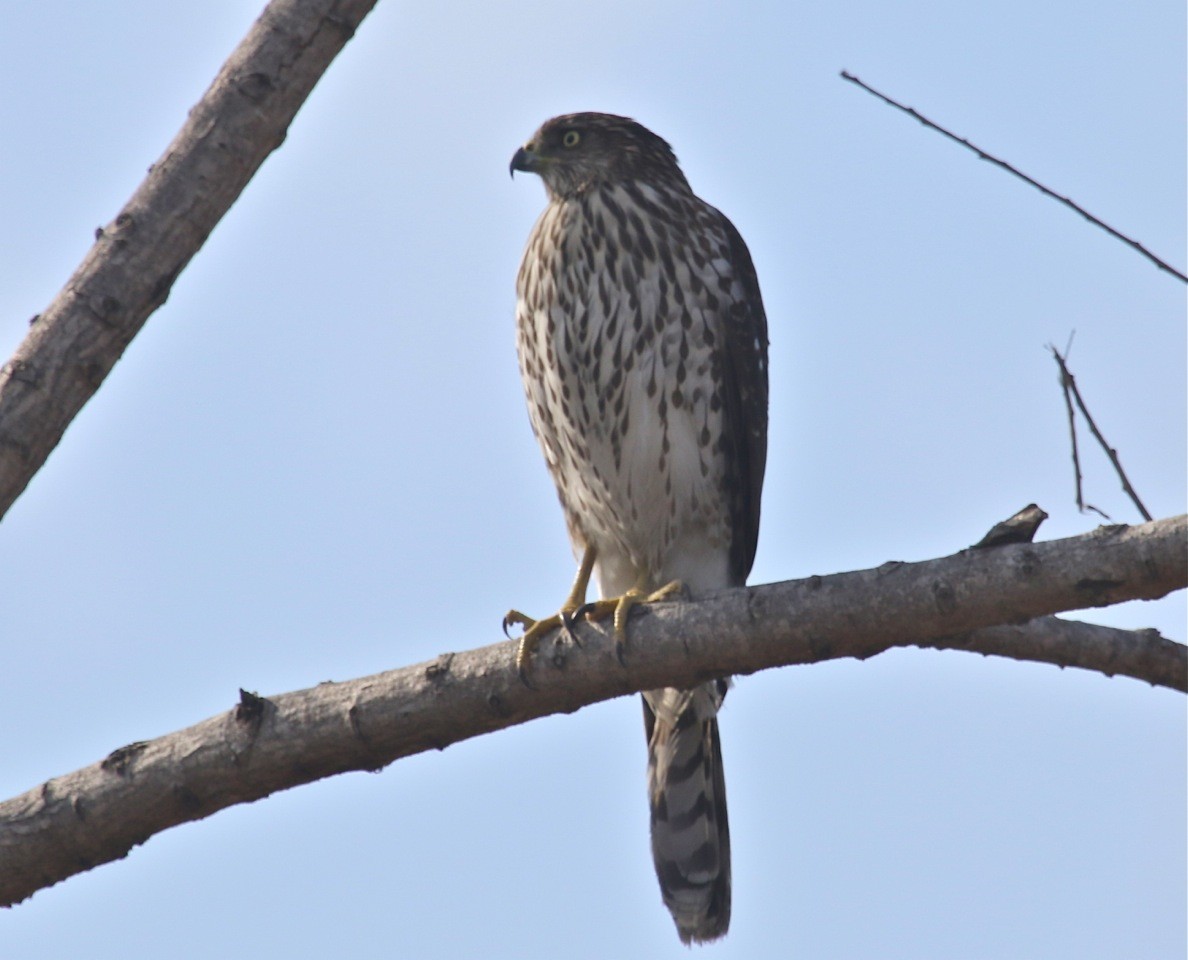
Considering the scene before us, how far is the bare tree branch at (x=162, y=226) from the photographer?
3.29 m

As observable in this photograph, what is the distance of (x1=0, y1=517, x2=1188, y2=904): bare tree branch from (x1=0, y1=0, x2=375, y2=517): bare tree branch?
768 millimetres

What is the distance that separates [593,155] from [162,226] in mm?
3038

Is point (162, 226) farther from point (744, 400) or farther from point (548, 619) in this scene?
point (744, 400)

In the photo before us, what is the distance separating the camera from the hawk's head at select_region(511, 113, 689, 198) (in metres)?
6.09

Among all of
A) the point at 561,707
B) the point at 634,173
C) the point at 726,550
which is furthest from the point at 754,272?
the point at 561,707

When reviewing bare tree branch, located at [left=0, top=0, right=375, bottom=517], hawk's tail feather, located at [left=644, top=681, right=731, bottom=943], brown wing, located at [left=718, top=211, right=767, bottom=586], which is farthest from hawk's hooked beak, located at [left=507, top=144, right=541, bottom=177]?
bare tree branch, located at [left=0, top=0, right=375, bottom=517]

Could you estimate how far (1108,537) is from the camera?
3070 mm

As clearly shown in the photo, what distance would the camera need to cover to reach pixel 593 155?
618cm

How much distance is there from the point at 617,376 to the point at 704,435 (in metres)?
0.41

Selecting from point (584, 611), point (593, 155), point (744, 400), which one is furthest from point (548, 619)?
point (593, 155)

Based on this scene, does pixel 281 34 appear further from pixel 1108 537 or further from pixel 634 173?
pixel 634 173

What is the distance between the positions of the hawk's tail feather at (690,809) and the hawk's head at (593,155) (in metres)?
2.06

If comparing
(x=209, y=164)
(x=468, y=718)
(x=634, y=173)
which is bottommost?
(x=468, y=718)

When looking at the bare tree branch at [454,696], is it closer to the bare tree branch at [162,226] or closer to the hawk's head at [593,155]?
the bare tree branch at [162,226]
